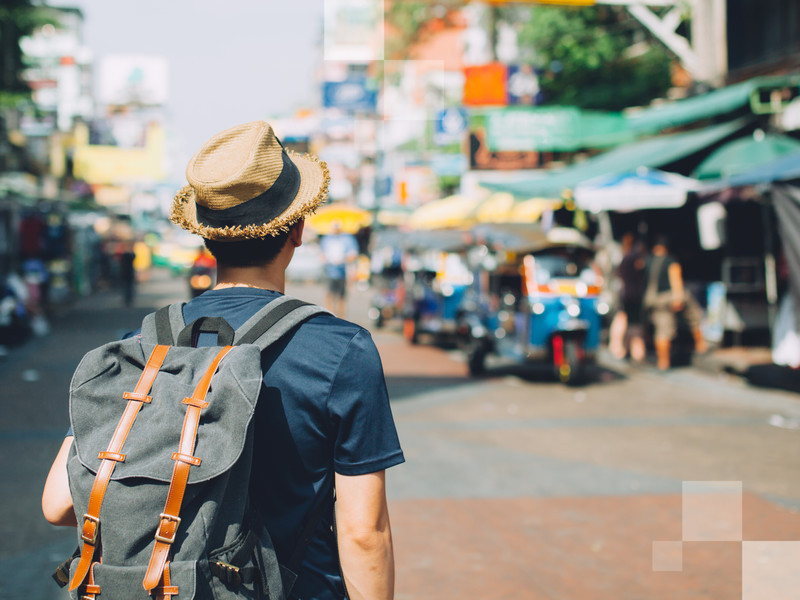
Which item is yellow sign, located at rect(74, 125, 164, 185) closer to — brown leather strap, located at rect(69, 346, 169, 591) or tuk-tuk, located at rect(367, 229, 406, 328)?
tuk-tuk, located at rect(367, 229, 406, 328)

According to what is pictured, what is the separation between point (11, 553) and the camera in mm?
5223

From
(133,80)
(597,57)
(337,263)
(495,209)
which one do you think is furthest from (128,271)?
(133,80)

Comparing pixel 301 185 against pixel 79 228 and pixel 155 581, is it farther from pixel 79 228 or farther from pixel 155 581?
pixel 79 228

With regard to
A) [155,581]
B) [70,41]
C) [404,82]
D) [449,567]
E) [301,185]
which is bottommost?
[449,567]

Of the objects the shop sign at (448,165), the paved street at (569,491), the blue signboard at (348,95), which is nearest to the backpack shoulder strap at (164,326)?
the paved street at (569,491)

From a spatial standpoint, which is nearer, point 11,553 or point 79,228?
point 11,553

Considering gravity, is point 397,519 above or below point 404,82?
below

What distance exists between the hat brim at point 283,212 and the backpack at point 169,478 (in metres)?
0.29

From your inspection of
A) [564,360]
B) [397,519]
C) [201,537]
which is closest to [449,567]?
[397,519]

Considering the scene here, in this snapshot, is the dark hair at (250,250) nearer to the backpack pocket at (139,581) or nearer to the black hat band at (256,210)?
the black hat band at (256,210)

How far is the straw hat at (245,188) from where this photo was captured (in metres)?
1.96

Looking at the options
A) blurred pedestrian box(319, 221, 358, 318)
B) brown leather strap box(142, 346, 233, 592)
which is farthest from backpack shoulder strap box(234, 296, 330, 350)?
blurred pedestrian box(319, 221, 358, 318)

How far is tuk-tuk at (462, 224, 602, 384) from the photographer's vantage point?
1148cm

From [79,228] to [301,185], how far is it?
30.7 m
